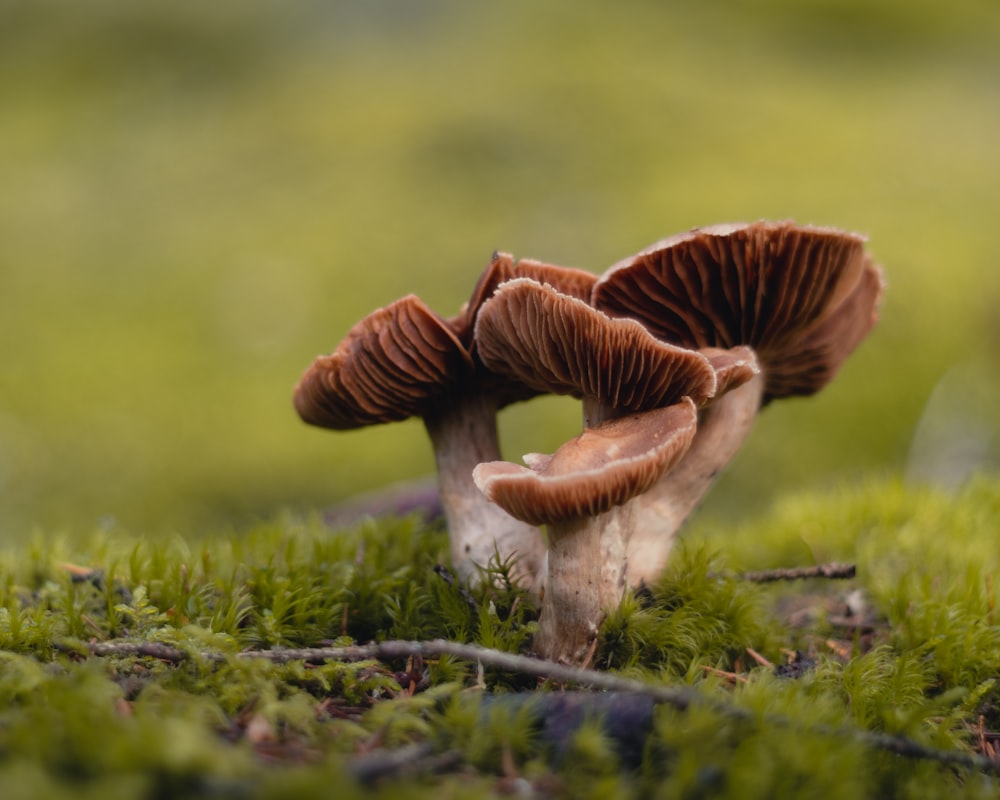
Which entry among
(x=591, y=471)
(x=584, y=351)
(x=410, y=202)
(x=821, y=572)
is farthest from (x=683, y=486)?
(x=410, y=202)

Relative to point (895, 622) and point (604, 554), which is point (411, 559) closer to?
point (604, 554)

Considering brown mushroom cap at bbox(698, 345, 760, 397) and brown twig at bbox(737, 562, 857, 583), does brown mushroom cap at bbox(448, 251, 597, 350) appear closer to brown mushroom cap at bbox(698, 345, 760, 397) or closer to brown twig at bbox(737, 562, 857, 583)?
brown mushroom cap at bbox(698, 345, 760, 397)

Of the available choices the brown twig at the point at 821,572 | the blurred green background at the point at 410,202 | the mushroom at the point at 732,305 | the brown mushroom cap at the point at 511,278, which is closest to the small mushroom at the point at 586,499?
the mushroom at the point at 732,305

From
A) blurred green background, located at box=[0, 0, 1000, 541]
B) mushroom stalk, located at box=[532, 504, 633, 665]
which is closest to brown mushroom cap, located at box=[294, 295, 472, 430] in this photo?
mushroom stalk, located at box=[532, 504, 633, 665]

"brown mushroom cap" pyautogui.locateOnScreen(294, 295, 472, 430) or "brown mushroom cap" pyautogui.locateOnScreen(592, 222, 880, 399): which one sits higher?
"brown mushroom cap" pyautogui.locateOnScreen(592, 222, 880, 399)

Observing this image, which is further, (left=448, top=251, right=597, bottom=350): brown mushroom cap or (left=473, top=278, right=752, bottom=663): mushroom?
(left=448, top=251, right=597, bottom=350): brown mushroom cap

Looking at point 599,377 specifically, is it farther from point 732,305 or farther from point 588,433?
point 732,305
